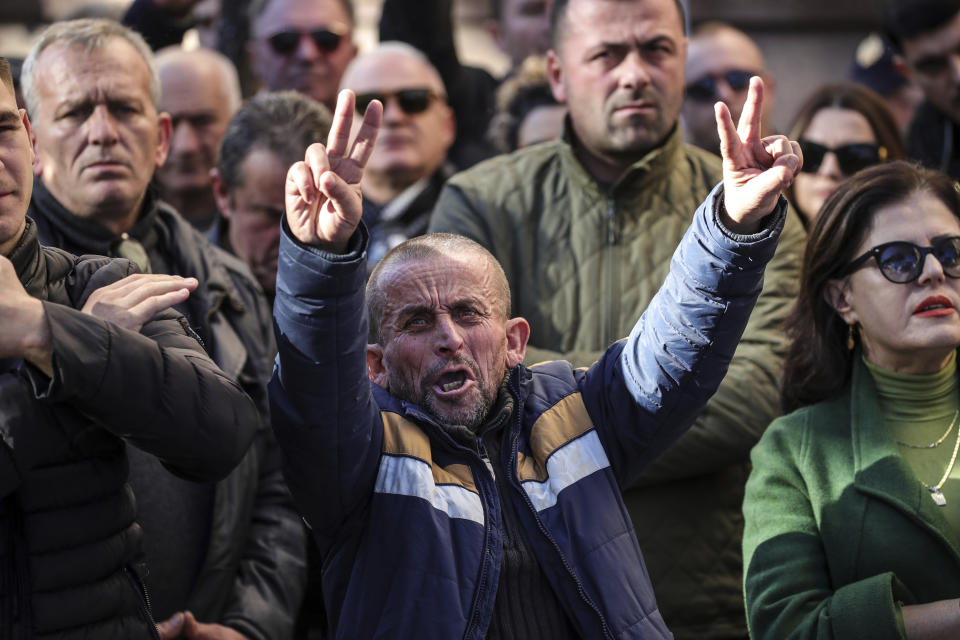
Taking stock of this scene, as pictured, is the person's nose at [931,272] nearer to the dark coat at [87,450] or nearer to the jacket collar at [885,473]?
the jacket collar at [885,473]

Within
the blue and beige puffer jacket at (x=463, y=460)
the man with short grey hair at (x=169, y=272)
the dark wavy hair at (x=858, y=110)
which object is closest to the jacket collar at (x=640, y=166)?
the dark wavy hair at (x=858, y=110)

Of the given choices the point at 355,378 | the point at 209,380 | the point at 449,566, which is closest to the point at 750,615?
the point at 449,566

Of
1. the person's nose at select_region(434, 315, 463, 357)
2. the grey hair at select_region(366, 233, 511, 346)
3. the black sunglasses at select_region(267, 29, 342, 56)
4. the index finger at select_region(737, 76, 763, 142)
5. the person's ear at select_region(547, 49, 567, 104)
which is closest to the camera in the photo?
the index finger at select_region(737, 76, 763, 142)

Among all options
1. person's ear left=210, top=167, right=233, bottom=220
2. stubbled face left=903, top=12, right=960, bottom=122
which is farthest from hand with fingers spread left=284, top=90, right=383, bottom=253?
stubbled face left=903, top=12, right=960, bottom=122

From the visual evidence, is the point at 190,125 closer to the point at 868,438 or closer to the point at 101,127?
the point at 101,127

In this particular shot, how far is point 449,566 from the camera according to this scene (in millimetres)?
2834

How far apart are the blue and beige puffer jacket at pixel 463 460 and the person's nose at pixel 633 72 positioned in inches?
56.3

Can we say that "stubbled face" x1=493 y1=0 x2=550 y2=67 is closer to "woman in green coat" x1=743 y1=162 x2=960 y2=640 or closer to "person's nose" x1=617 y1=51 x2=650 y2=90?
"person's nose" x1=617 y1=51 x2=650 y2=90

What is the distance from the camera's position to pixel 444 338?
10.1 ft

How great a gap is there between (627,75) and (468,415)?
1.74 metres

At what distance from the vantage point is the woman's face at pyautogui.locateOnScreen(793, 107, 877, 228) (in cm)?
516

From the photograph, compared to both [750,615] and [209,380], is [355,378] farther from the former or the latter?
[750,615]

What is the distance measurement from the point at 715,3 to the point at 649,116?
5.46 metres

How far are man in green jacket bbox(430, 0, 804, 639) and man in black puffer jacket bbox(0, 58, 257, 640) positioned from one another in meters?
1.54
